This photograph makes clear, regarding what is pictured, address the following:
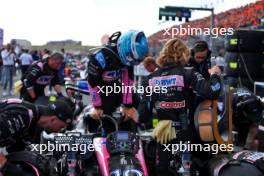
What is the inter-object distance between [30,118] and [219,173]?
64.1 inches

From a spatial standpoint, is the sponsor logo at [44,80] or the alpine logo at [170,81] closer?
the alpine logo at [170,81]

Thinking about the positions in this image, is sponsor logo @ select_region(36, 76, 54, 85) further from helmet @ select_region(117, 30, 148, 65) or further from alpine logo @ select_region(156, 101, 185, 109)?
alpine logo @ select_region(156, 101, 185, 109)

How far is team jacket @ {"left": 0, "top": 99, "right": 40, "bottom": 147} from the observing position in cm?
350

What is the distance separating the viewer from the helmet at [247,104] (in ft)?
17.7

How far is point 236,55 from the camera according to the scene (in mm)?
8992

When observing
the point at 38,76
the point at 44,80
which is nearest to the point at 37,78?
the point at 38,76

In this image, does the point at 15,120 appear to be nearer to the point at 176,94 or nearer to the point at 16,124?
the point at 16,124

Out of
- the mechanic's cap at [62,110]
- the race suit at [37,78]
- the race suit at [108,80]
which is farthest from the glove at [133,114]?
the race suit at [37,78]

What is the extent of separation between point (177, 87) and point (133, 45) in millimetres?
818

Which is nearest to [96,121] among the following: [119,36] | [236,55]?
[119,36]

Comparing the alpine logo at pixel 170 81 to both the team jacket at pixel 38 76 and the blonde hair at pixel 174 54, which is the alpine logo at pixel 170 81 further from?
the team jacket at pixel 38 76

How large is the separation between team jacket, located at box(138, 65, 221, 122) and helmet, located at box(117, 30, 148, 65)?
538mm

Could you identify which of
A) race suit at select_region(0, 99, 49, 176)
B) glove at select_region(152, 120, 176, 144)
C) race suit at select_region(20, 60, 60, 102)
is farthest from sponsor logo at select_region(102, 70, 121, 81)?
race suit at select_region(20, 60, 60, 102)

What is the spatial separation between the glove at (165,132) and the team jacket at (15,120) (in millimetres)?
1140
